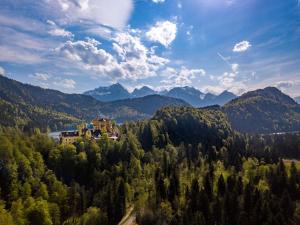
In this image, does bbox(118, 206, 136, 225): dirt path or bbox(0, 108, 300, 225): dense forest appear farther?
bbox(118, 206, 136, 225): dirt path

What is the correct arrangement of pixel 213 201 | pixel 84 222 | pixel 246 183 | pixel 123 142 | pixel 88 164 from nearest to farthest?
pixel 84 222 → pixel 213 201 → pixel 246 183 → pixel 88 164 → pixel 123 142

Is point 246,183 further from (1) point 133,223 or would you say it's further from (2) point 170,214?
(1) point 133,223

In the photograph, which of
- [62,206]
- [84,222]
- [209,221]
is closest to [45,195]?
[62,206]

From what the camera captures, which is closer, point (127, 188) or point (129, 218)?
point (129, 218)

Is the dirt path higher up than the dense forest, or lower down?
lower down

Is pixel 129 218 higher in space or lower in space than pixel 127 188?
lower
